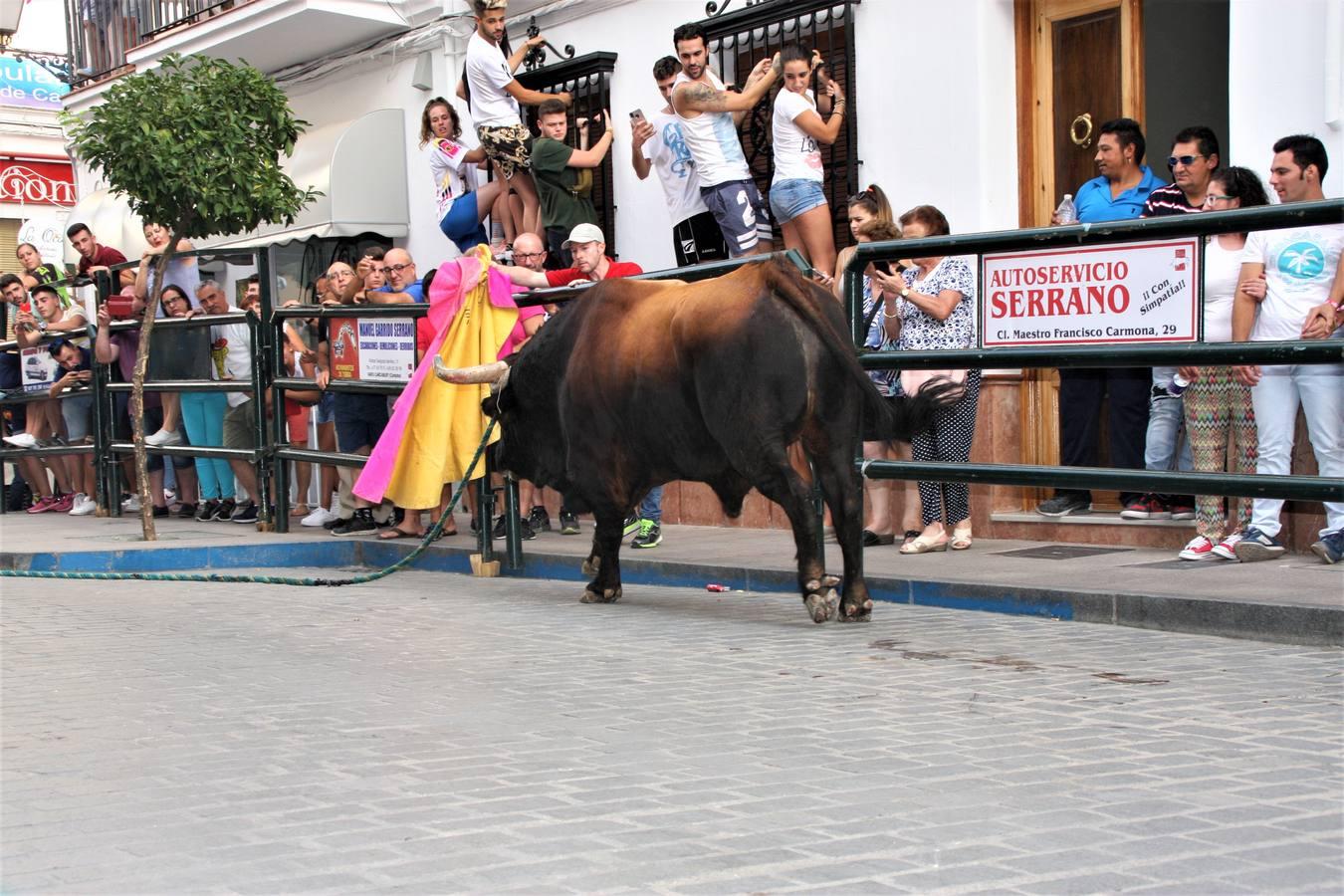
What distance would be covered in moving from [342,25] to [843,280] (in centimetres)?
987

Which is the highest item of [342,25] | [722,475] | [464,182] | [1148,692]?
[342,25]

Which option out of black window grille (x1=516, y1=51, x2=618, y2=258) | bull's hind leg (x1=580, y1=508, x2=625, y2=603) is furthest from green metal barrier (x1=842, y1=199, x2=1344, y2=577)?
Answer: black window grille (x1=516, y1=51, x2=618, y2=258)

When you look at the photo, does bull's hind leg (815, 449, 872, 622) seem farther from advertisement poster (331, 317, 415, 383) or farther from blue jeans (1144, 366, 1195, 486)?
advertisement poster (331, 317, 415, 383)

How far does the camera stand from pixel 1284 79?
30.8 feet

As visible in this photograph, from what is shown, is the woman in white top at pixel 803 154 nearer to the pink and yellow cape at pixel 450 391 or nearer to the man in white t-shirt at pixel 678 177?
the man in white t-shirt at pixel 678 177

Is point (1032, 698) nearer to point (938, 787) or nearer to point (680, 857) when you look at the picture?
point (938, 787)

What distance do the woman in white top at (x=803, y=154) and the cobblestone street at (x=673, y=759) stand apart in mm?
4346

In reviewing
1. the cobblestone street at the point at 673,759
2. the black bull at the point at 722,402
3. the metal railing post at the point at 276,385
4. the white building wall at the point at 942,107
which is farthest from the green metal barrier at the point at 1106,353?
the metal railing post at the point at 276,385

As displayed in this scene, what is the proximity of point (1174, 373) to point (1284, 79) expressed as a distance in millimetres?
1874

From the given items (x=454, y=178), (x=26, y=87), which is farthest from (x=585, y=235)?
(x=26, y=87)

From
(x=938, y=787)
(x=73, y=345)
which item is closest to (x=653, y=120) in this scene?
(x=73, y=345)

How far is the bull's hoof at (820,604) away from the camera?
7719 mm

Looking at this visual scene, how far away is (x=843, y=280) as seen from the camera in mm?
8617

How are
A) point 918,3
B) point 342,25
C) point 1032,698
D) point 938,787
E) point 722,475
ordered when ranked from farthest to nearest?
point 342,25, point 918,3, point 722,475, point 1032,698, point 938,787
